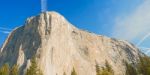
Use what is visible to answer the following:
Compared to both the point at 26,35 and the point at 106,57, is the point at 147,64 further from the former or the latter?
the point at 106,57

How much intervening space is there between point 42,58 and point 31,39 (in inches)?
729

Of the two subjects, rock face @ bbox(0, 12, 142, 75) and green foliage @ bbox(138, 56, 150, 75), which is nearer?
green foliage @ bbox(138, 56, 150, 75)

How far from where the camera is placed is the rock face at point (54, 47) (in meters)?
158

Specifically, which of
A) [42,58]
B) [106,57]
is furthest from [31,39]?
[106,57]

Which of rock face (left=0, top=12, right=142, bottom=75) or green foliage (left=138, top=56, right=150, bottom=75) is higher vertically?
rock face (left=0, top=12, right=142, bottom=75)

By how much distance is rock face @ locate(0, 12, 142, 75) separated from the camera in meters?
158

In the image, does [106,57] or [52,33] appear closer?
[52,33]

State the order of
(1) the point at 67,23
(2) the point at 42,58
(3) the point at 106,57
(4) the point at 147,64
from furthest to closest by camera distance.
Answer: (3) the point at 106,57 → (1) the point at 67,23 → (2) the point at 42,58 → (4) the point at 147,64

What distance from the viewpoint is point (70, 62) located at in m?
167

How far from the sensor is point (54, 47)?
164500 mm

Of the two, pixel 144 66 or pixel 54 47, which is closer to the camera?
pixel 144 66

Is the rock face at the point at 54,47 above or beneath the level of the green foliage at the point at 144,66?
above

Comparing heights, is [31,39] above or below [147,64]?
above

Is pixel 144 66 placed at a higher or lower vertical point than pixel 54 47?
lower
